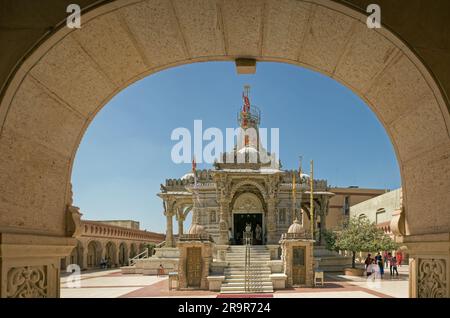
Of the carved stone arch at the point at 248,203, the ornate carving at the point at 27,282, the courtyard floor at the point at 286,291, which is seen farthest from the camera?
the carved stone arch at the point at 248,203

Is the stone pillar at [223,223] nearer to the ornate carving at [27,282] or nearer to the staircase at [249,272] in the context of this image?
the staircase at [249,272]

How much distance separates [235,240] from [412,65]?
2861 centimetres

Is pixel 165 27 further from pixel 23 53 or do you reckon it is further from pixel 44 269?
pixel 44 269

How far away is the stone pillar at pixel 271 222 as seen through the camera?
3011cm

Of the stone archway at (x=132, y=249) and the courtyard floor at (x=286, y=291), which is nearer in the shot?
the courtyard floor at (x=286, y=291)

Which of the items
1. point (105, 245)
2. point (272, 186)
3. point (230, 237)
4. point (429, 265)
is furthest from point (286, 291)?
point (105, 245)

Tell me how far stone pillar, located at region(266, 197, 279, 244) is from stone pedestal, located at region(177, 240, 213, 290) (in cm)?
956

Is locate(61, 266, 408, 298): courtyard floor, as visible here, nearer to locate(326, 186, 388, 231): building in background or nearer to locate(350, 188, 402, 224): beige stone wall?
locate(350, 188, 402, 224): beige stone wall

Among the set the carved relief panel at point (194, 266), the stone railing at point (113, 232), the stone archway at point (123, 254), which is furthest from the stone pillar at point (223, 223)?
the stone archway at point (123, 254)

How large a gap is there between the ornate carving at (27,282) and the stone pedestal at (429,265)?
390cm

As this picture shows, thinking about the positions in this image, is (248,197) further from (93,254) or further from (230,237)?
(93,254)
